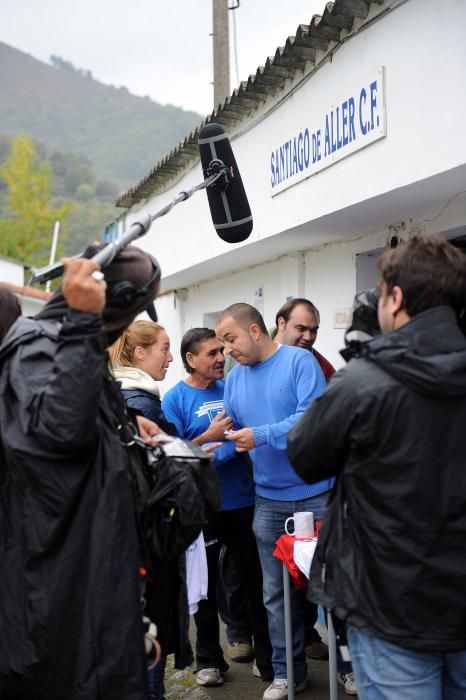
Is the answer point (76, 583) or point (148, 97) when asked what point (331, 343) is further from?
point (148, 97)

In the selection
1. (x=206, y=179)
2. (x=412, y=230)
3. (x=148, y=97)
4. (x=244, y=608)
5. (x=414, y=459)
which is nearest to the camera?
(x=414, y=459)

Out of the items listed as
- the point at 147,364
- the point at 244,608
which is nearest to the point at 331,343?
the point at 244,608

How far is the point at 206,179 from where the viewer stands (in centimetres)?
349

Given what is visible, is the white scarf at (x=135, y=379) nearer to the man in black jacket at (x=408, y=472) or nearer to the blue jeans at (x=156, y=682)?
→ the blue jeans at (x=156, y=682)

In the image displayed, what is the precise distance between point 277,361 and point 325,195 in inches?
85.6

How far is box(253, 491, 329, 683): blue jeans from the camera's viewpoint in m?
4.02

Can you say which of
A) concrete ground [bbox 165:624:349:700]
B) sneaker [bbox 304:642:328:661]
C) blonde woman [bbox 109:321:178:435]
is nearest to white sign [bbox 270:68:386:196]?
blonde woman [bbox 109:321:178:435]

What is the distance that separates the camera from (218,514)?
4.43 meters

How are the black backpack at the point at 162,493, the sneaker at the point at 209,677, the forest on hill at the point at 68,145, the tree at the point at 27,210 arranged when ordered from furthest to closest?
the forest on hill at the point at 68,145 < the tree at the point at 27,210 < the sneaker at the point at 209,677 < the black backpack at the point at 162,493

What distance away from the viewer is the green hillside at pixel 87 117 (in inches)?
4461

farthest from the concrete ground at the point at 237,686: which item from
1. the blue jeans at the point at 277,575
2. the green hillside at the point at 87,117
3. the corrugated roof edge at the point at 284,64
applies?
the green hillside at the point at 87,117

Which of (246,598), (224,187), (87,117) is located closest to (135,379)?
(224,187)

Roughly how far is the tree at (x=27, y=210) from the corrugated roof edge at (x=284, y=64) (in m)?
35.2

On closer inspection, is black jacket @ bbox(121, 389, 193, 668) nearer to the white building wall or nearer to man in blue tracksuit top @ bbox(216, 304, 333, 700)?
man in blue tracksuit top @ bbox(216, 304, 333, 700)
